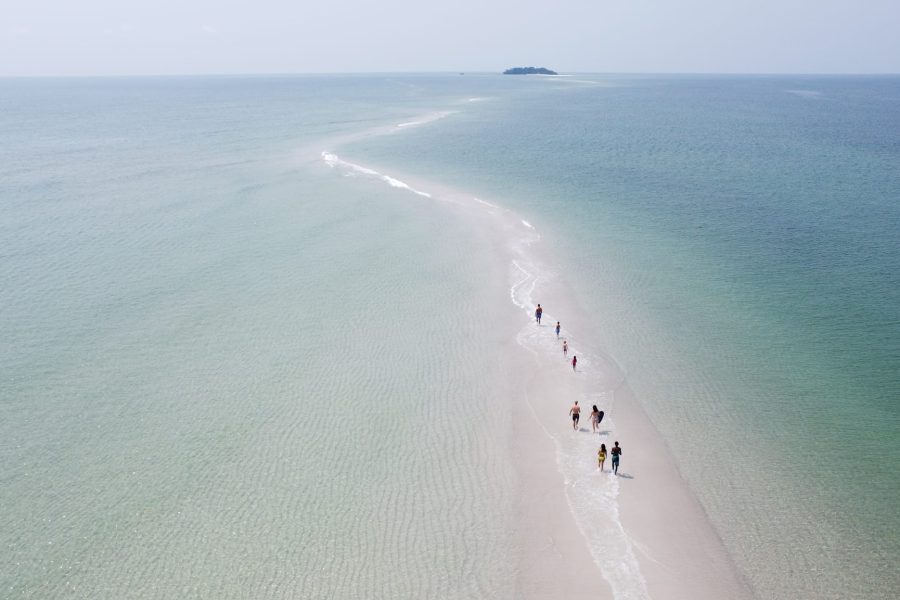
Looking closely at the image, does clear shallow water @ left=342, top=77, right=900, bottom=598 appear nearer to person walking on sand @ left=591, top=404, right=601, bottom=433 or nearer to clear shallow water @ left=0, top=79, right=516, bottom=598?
person walking on sand @ left=591, top=404, right=601, bottom=433

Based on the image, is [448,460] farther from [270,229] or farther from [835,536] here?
[270,229]

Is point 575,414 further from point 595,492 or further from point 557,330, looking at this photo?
point 557,330

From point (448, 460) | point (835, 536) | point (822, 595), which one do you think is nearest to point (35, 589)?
point (448, 460)

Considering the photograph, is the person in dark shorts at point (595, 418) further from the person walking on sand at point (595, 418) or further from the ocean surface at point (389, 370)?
the ocean surface at point (389, 370)

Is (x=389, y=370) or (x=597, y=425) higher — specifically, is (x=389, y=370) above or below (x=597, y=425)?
below

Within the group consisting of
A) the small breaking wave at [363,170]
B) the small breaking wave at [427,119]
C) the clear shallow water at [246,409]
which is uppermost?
the small breaking wave at [427,119]

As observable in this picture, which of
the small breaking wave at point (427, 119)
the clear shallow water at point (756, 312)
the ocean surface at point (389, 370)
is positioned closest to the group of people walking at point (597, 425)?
the ocean surface at point (389, 370)

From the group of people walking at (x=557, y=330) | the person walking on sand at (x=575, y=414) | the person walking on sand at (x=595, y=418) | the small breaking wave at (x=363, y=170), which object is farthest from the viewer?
the small breaking wave at (x=363, y=170)

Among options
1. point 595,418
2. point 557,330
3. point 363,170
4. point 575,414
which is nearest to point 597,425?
point 595,418
